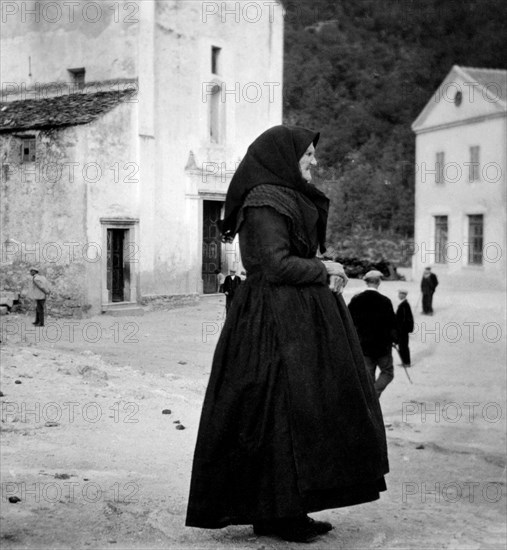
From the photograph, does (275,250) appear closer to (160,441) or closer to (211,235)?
(160,441)

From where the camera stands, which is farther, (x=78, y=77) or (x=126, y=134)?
(x=78, y=77)

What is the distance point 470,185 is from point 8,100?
1245 cm

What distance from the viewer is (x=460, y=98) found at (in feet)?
73.7

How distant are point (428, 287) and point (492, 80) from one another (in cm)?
786

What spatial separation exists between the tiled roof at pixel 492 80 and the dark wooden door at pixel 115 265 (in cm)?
1261

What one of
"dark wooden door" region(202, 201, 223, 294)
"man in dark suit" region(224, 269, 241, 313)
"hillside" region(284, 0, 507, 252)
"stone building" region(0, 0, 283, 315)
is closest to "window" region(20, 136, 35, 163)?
"stone building" region(0, 0, 283, 315)

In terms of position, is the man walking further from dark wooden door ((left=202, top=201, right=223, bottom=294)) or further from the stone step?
dark wooden door ((left=202, top=201, right=223, bottom=294))

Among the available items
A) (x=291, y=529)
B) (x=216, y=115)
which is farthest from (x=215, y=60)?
(x=291, y=529)

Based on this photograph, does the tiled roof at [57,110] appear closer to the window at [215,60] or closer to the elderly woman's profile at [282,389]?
the window at [215,60]

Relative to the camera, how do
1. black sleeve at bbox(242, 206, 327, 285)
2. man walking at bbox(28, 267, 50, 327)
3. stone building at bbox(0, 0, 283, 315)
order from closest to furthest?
1. black sleeve at bbox(242, 206, 327, 285)
2. man walking at bbox(28, 267, 50, 327)
3. stone building at bbox(0, 0, 283, 315)

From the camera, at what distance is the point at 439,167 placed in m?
23.5

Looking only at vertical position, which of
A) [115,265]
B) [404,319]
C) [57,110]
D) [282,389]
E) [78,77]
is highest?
[78,77]

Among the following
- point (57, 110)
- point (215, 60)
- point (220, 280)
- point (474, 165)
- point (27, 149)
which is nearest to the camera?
point (220, 280)

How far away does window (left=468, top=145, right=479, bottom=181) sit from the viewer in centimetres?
2209
